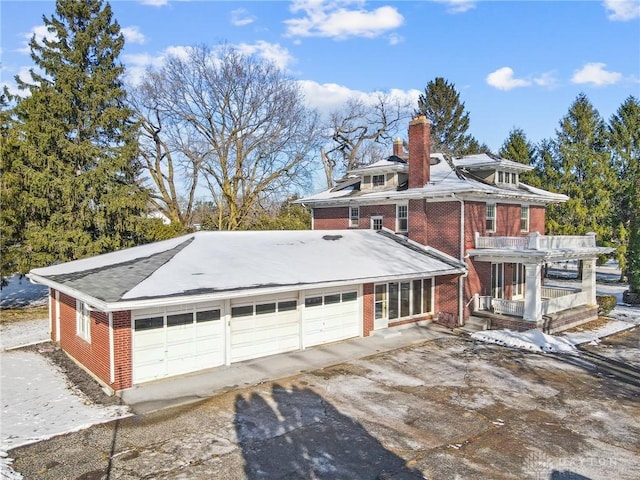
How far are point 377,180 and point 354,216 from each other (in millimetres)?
2180

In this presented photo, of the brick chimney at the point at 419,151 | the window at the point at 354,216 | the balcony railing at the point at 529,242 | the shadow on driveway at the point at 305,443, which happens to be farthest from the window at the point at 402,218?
the shadow on driveway at the point at 305,443

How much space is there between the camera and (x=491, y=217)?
68.6ft

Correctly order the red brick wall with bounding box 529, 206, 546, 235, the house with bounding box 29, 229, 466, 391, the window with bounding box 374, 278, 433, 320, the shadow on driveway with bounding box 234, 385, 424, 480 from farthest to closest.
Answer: the red brick wall with bounding box 529, 206, 546, 235 < the window with bounding box 374, 278, 433, 320 < the house with bounding box 29, 229, 466, 391 < the shadow on driveway with bounding box 234, 385, 424, 480

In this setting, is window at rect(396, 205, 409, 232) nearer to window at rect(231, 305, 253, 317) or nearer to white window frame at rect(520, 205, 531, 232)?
white window frame at rect(520, 205, 531, 232)

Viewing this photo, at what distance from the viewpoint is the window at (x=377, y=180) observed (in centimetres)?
2341

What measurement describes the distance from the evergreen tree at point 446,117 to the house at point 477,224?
27.6 metres

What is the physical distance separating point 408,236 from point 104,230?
605 inches

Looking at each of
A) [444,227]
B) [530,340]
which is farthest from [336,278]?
[530,340]

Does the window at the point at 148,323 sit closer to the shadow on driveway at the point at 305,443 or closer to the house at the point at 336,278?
the house at the point at 336,278

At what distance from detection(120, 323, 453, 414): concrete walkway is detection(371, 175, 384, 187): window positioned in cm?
832

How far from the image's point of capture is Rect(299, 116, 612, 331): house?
18.6 m

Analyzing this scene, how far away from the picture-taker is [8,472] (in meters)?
7.59

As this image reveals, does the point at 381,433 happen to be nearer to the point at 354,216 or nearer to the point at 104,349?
the point at 104,349

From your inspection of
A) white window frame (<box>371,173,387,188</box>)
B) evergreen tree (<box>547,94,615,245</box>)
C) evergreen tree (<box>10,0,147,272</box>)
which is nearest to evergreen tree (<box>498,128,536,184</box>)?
evergreen tree (<box>547,94,615,245</box>)
